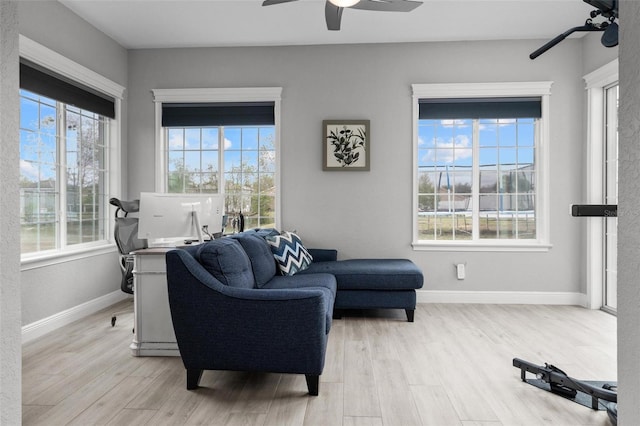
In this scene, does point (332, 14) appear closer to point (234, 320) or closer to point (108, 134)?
point (234, 320)

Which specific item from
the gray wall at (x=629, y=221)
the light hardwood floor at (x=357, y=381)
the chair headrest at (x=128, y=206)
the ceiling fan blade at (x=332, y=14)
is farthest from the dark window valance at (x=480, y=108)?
the gray wall at (x=629, y=221)

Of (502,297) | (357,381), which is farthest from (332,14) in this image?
(502,297)

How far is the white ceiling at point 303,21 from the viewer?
382 cm

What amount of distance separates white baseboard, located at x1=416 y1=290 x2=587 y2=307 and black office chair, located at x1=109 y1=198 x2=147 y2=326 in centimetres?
304

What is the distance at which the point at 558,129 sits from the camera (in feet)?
14.7

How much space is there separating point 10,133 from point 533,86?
4824mm

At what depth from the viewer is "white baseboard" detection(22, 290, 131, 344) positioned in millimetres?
3328

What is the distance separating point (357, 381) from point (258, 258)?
3.96 feet

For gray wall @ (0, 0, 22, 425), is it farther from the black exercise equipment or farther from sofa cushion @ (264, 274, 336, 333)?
the black exercise equipment

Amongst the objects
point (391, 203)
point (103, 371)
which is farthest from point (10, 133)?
point (391, 203)

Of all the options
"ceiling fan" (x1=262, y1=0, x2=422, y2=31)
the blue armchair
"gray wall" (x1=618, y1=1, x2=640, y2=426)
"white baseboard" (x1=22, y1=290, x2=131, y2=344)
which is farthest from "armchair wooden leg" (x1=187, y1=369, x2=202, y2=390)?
"ceiling fan" (x1=262, y1=0, x2=422, y2=31)

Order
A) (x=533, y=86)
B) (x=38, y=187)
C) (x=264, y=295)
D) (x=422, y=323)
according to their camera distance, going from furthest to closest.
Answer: (x=533, y=86)
(x=422, y=323)
(x=38, y=187)
(x=264, y=295)

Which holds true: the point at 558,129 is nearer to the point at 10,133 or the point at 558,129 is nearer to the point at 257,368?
the point at 257,368

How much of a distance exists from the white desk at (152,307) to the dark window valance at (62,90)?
1.81m
